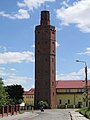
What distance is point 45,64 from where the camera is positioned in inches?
4680

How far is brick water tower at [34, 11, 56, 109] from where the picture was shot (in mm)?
118188

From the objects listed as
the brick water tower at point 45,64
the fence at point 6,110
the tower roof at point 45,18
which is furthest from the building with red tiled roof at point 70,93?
the fence at point 6,110

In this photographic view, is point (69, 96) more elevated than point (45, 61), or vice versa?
point (45, 61)

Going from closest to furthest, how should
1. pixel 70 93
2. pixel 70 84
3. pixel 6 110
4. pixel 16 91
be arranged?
pixel 6 110 → pixel 16 91 → pixel 70 93 → pixel 70 84

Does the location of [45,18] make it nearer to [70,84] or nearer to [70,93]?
[70,93]

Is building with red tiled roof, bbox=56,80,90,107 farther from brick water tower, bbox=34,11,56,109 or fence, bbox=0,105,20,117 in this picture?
fence, bbox=0,105,20,117

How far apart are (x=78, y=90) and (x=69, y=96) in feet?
13.8

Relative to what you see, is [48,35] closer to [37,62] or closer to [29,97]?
A: [37,62]

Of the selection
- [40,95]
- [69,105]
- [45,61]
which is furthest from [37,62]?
[69,105]

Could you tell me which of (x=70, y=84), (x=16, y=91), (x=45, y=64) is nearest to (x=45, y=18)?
(x=45, y=64)

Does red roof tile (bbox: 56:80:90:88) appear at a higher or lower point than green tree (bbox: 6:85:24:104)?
higher

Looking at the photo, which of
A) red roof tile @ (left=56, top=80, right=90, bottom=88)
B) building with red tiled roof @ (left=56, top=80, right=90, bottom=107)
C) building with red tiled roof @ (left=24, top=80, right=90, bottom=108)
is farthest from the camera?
red roof tile @ (left=56, top=80, right=90, bottom=88)

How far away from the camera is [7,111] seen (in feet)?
184

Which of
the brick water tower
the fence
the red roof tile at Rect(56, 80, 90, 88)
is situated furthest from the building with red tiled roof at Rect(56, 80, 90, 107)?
the fence
